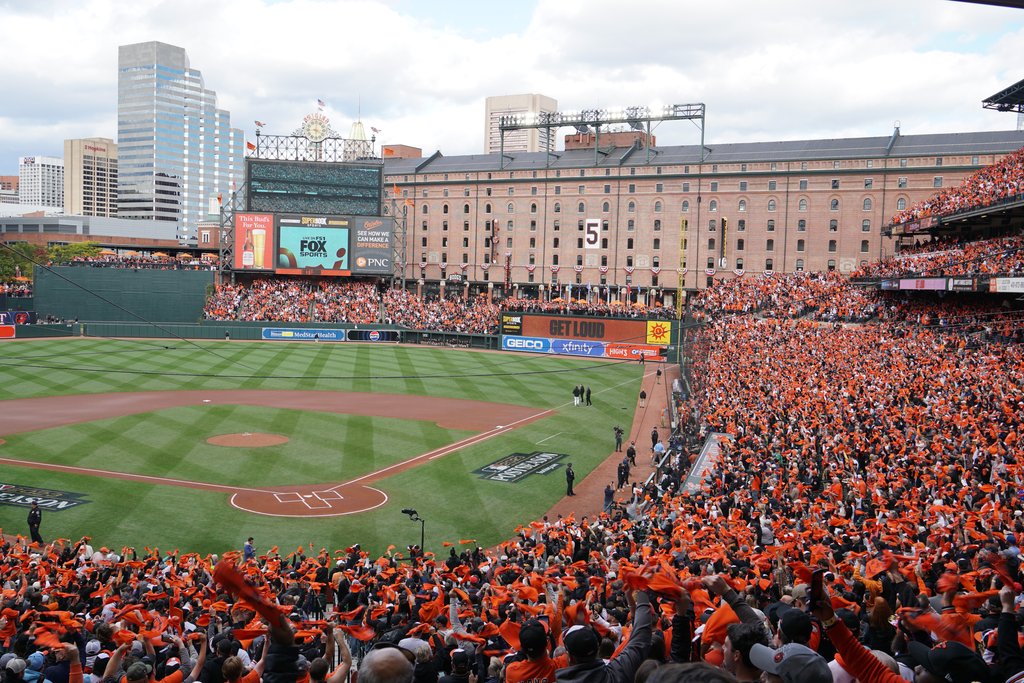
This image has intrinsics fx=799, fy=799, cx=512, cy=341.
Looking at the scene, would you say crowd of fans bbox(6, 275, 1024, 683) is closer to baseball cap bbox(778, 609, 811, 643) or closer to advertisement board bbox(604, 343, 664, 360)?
baseball cap bbox(778, 609, 811, 643)

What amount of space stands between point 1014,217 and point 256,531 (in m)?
41.7

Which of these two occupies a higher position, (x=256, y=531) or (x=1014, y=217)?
(x=1014, y=217)

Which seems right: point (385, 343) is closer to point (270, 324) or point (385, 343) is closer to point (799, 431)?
point (270, 324)

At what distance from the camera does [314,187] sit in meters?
85.4

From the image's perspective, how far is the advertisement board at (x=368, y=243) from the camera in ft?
275

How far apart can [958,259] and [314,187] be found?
6331 centimetres

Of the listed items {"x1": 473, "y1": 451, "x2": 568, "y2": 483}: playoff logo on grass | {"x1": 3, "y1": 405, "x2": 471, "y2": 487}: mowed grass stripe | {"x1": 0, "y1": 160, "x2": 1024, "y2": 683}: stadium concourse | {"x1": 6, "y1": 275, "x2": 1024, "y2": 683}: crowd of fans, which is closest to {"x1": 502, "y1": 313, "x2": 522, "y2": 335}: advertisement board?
{"x1": 3, "y1": 405, "x2": 471, "y2": 487}: mowed grass stripe

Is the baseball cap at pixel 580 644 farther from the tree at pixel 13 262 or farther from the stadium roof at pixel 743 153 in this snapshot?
the tree at pixel 13 262

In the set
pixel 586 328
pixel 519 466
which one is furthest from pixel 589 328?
pixel 519 466

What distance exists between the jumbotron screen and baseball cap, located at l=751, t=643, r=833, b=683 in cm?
8438

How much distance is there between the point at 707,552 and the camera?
13461 mm

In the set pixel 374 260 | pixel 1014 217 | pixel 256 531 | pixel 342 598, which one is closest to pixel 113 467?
pixel 256 531

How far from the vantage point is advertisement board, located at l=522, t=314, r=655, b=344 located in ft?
229

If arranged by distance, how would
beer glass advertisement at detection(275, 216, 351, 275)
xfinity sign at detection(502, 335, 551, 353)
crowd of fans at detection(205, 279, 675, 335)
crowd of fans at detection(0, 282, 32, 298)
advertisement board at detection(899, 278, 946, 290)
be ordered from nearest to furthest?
advertisement board at detection(899, 278, 946, 290) < xfinity sign at detection(502, 335, 551, 353) < crowd of fans at detection(0, 282, 32, 298) < crowd of fans at detection(205, 279, 675, 335) < beer glass advertisement at detection(275, 216, 351, 275)
